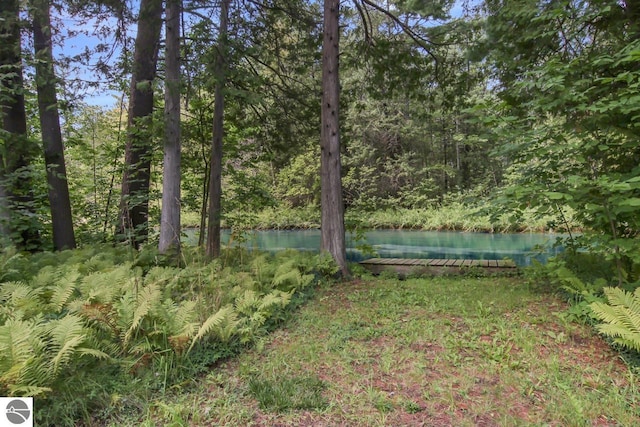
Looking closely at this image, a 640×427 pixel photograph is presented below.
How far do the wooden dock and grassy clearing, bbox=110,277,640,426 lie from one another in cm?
283

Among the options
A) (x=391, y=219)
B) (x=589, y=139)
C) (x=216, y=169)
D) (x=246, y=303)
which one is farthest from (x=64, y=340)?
(x=391, y=219)

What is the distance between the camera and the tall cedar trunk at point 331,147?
17.7ft

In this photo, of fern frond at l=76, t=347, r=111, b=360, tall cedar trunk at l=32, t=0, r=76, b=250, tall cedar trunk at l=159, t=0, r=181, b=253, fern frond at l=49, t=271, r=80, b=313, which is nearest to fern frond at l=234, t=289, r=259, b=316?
fern frond at l=76, t=347, r=111, b=360

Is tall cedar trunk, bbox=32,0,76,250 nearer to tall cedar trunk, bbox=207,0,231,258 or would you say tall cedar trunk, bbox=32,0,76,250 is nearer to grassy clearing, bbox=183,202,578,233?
tall cedar trunk, bbox=207,0,231,258

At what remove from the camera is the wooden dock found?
247 inches

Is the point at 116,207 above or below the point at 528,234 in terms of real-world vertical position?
above

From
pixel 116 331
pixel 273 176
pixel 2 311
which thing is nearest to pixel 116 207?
pixel 2 311

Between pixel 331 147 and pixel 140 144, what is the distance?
11.0 ft

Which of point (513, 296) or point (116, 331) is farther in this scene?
point (513, 296)

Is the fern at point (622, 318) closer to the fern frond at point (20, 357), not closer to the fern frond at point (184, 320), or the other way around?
the fern frond at point (184, 320)

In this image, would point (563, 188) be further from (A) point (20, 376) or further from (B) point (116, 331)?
(A) point (20, 376)

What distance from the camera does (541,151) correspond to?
117 inches

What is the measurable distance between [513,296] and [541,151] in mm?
1699

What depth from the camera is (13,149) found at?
5141 mm
